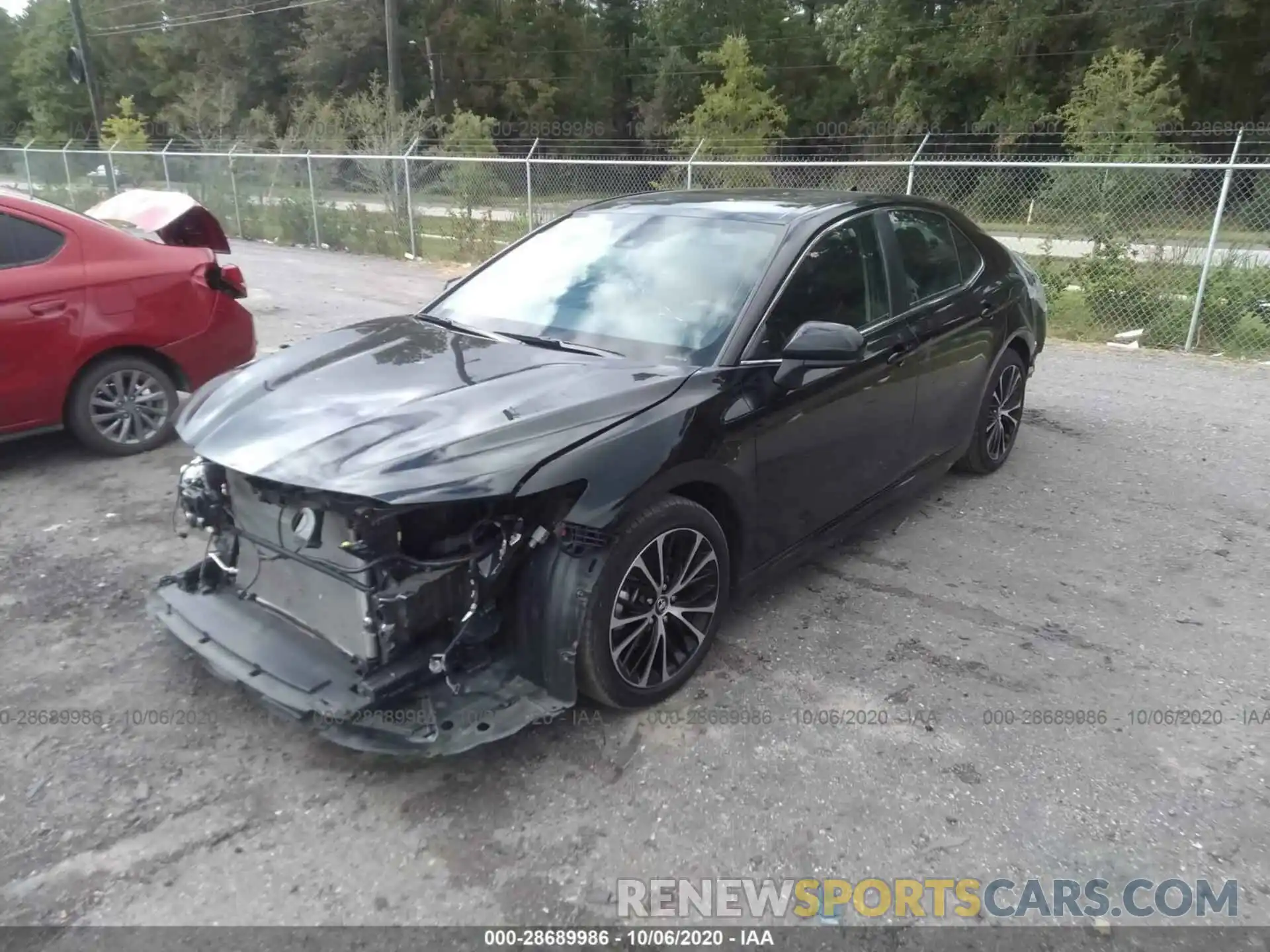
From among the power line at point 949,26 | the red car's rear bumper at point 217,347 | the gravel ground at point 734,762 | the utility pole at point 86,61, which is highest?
the power line at point 949,26

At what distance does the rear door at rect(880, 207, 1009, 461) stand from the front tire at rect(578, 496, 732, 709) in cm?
165

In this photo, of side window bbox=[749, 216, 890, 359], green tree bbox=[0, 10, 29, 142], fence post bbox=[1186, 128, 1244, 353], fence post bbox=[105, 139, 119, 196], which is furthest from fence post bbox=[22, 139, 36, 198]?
green tree bbox=[0, 10, 29, 142]

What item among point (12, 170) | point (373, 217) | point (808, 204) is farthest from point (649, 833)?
point (12, 170)

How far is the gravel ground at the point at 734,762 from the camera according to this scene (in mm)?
2578

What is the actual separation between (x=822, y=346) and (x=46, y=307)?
437 centimetres

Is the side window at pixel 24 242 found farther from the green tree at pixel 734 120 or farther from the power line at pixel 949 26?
the power line at pixel 949 26

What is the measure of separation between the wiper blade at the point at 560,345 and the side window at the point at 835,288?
57 centimetres

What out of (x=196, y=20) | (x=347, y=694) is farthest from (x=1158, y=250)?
(x=196, y=20)

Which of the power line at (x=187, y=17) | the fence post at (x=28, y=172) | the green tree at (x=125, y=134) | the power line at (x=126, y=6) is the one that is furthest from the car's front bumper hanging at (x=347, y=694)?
the power line at (x=126, y=6)

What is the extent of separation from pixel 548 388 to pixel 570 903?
1585mm

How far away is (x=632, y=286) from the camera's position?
383 centimetres

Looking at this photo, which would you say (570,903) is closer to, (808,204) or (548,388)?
(548,388)

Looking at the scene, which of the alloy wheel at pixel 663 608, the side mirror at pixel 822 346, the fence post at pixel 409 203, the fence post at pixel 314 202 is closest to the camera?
the alloy wheel at pixel 663 608

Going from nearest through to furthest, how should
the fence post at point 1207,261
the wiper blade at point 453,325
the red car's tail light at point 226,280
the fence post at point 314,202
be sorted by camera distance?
the wiper blade at point 453,325 < the red car's tail light at point 226,280 < the fence post at point 1207,261 < the fence post at point 314,202
